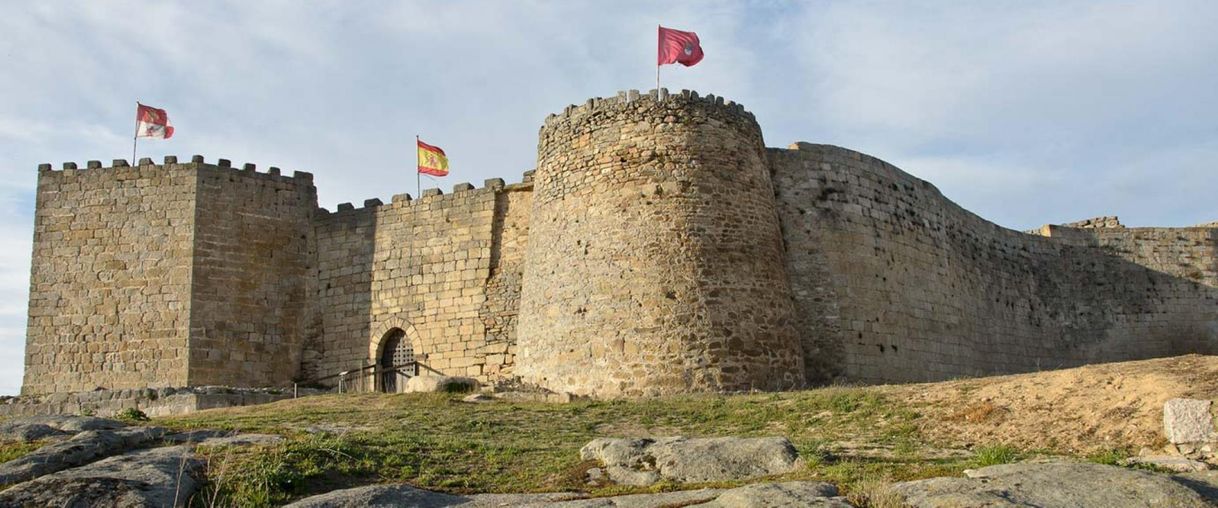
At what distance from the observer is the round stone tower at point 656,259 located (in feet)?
59.4

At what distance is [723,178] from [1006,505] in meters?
12.1

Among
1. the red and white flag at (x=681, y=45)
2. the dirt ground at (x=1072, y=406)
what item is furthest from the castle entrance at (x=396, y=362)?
the dirt ground at (x=1072, y=406)

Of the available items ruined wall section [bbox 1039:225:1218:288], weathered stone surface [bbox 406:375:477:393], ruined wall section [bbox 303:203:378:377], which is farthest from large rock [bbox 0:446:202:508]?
ruined wall section [bbox 1039:225:1218:288]

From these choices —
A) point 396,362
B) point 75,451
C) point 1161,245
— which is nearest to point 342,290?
point 396,362

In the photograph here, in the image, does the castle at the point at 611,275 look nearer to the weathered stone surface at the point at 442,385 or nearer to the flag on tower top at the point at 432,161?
the weathered stone surface at the point at 442,385

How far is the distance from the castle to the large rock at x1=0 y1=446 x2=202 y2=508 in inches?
358

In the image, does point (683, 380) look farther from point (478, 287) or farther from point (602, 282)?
point (478, 287)

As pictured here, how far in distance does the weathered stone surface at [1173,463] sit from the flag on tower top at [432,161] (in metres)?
19.3

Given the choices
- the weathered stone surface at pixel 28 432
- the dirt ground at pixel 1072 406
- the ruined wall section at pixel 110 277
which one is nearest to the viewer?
the weathered stone surface at pixel 28 432

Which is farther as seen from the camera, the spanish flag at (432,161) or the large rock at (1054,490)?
the spanish flag at (432,161)

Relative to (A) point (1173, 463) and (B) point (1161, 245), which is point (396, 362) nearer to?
(A) point (1173, 463)

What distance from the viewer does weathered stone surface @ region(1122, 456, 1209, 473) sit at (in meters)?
9.96

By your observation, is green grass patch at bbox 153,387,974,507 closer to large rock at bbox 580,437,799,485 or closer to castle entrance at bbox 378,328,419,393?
large rock at bbox 580,437,799,485

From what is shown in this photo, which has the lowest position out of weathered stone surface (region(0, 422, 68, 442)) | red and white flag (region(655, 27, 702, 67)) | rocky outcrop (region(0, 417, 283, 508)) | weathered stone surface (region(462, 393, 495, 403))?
rocky outcrop (region(0, 417, 283, 508))
